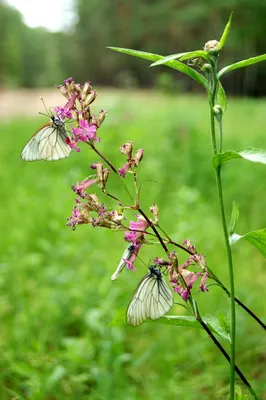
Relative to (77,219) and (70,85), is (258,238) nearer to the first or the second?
(77,219)

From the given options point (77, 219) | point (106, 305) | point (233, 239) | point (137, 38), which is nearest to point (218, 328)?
point (233, 239)

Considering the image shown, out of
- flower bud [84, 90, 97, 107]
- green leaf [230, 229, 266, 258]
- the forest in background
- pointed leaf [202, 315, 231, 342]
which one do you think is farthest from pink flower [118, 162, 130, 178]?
the forest in background

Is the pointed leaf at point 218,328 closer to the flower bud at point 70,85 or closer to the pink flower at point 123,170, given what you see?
the pink flower at point 123,170

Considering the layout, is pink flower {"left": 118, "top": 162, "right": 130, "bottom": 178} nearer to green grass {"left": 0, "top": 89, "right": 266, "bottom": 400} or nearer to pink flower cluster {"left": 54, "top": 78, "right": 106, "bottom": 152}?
pink flower cluster {"left": 54, "top": 78, "right": 106, "bottom": 152}

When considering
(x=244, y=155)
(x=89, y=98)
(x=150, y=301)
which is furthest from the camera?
(x=150, y=301)

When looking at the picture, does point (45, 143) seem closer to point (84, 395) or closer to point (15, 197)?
point (84, 395)

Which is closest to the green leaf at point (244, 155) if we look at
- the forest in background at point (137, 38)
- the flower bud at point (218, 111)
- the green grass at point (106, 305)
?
the flower bud at point (218, 111)

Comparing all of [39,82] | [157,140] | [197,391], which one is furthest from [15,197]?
[39,82]
